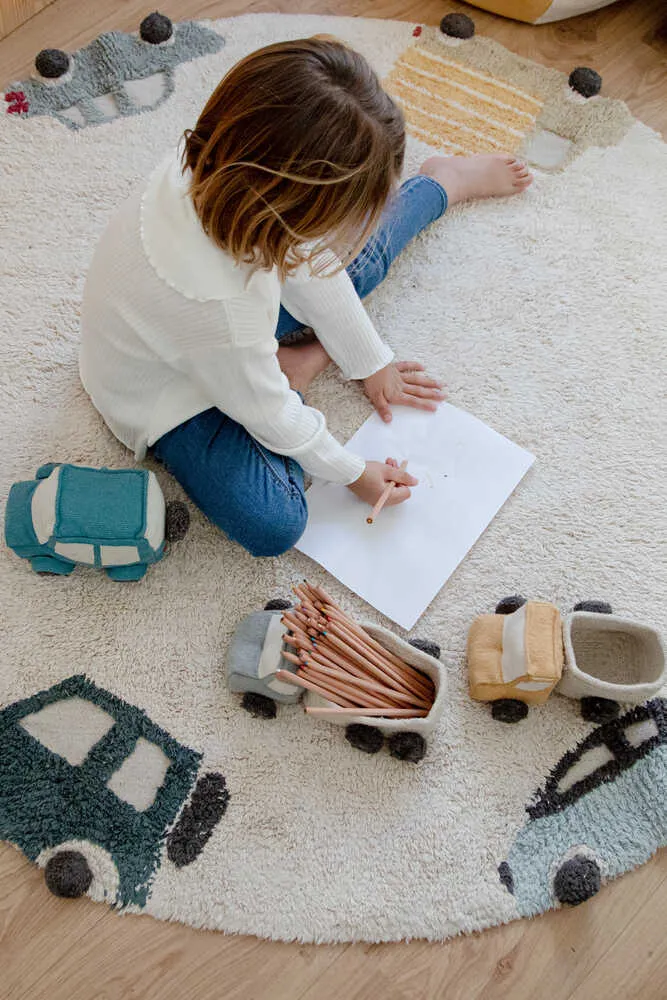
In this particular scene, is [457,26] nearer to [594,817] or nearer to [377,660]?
[377,660]

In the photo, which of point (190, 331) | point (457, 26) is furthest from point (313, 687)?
point (457, 26)

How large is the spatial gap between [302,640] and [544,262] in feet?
1.89

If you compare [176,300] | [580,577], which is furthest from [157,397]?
[580,577]

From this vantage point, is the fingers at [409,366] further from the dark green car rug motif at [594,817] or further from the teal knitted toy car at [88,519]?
the dark green car rug motif at [594,817]

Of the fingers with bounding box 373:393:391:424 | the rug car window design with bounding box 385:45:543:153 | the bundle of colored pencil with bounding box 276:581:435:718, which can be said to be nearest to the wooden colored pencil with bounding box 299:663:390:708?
the bundle of colored pencil with bounding box 276:581:435:718

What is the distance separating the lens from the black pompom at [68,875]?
792mm

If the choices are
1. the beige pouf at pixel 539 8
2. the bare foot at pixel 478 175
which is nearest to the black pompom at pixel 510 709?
the bare foot at pixel 478 175

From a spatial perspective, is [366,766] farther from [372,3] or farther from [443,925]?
[372,3]

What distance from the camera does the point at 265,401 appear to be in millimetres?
768

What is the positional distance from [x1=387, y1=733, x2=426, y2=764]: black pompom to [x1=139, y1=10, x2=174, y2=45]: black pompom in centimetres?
94

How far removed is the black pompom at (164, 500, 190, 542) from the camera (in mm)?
912

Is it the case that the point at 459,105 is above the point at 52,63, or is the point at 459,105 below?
above

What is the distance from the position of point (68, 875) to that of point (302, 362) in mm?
575

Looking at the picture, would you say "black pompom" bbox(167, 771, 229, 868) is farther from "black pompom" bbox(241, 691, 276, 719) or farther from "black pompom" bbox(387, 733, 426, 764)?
"black pompom" bbox(387, 733, 426, 764)
